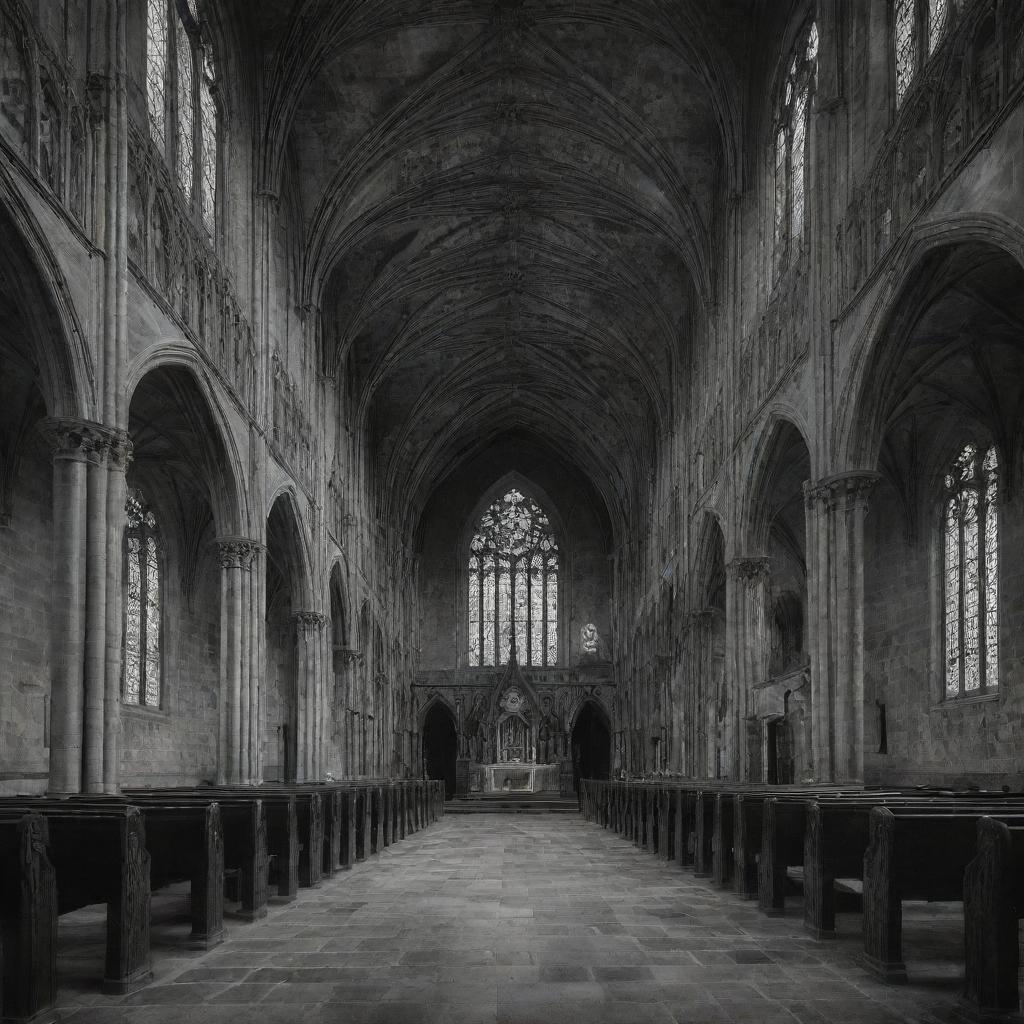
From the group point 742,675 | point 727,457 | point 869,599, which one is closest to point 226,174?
point 727,457

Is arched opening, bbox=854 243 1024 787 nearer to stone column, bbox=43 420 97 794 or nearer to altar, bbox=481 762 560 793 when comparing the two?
stone column, bbox=43 420 97 794

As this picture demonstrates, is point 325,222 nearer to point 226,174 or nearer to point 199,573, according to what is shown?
point 226,174

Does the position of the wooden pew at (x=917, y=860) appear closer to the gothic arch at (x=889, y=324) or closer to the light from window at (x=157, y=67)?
the gothic arch at (x=889, y=324)

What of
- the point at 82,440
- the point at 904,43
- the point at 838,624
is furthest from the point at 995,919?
the point at 904,43

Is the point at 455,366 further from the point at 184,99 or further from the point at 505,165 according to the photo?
the point at 184,99

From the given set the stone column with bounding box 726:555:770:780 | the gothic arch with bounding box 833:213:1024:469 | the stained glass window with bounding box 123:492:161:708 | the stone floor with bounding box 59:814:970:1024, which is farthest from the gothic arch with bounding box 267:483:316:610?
the stone floor with bounding box 59:814:970:1024

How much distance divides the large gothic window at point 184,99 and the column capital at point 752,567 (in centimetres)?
1324

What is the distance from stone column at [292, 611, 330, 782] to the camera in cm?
2805

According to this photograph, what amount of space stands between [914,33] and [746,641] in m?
12.8

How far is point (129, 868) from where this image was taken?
6902mm

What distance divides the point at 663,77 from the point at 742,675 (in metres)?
14.6

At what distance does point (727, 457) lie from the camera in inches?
1035

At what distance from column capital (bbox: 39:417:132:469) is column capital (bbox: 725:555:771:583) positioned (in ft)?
48.3

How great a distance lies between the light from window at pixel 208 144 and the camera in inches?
842
